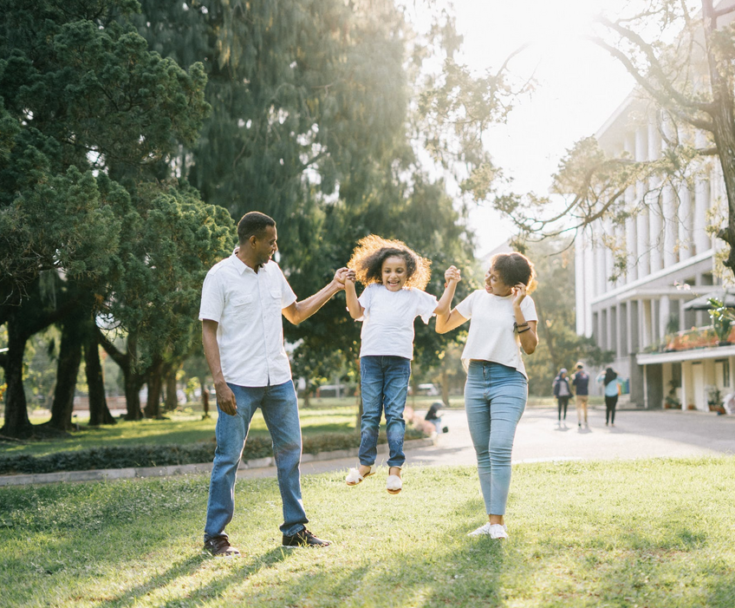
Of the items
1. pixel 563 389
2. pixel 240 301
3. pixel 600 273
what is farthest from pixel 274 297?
pixel 600 273

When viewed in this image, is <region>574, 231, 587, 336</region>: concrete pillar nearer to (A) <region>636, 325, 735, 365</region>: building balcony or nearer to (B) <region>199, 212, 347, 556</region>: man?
(A) <region>636, 325, 735, 365</region>: building balcony

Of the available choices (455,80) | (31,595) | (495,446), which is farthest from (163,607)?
(455,80)

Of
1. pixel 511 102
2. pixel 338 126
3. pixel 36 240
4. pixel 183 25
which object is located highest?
pixel 183 25

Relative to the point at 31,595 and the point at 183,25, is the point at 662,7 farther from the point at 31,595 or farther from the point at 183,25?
the point at 31,595

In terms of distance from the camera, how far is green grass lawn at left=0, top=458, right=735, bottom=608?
4195 millimetres

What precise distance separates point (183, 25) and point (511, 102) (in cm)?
774

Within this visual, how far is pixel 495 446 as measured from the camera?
5277 millimetres

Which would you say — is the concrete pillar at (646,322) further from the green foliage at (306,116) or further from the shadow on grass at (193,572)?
the shadow on grass at (193,572)

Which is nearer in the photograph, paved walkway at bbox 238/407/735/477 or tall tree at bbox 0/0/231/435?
tall tree at bbox 0/0/231/435

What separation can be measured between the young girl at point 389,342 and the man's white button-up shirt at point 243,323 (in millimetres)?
724

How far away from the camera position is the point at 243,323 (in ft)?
17.1

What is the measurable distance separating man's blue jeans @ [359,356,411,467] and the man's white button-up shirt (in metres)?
0.82

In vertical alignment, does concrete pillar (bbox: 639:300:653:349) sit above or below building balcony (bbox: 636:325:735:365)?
above

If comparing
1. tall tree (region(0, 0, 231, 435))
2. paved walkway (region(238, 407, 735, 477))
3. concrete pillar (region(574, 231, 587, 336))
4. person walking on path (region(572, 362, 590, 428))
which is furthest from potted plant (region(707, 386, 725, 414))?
concrete pillar (region(574, 231, 587, 336))
